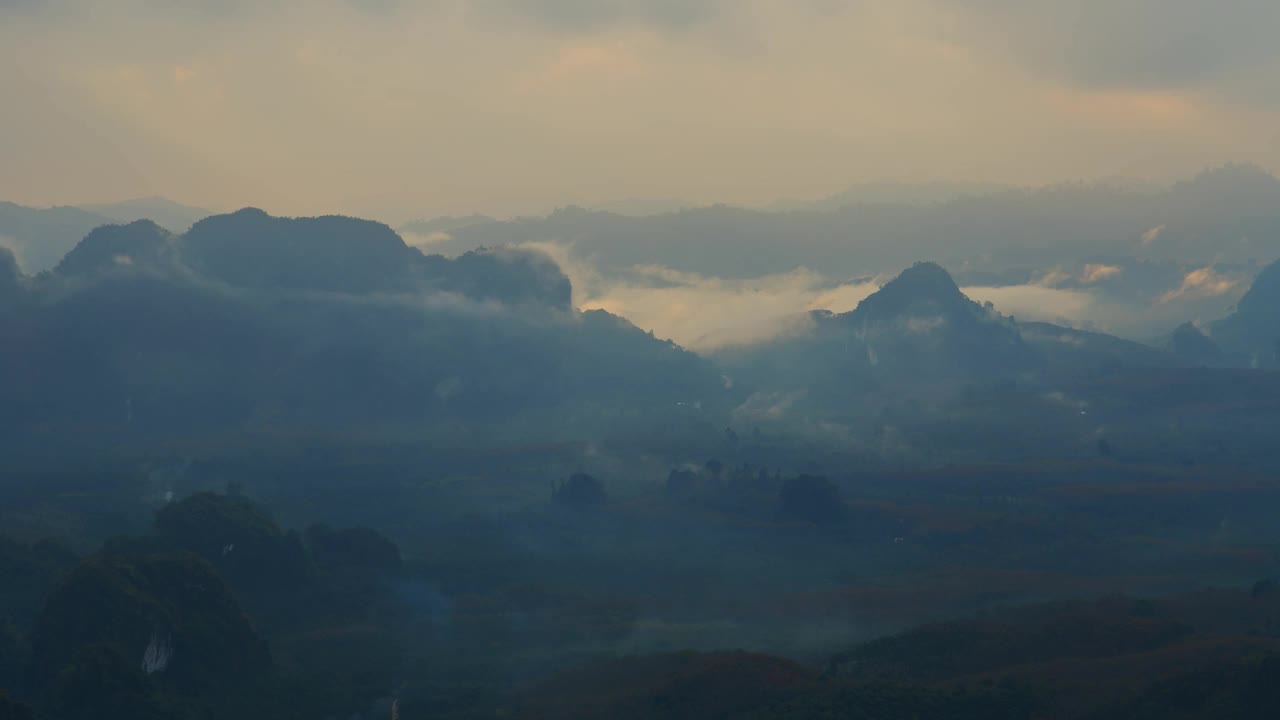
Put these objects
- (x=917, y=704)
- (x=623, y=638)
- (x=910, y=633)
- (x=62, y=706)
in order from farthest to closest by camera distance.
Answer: (x=623, y=638), (x=910, y=633), (x=62, y=706), (x=917, y=704)

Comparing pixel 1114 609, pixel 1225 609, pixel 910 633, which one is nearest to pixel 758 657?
pixel 910 633

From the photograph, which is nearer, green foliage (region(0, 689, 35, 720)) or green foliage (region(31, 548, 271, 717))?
green foliage (region(0, 689, 35, 720))

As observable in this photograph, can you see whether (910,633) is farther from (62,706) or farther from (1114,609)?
(62,706)

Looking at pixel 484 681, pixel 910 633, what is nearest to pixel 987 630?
pixel 910 633

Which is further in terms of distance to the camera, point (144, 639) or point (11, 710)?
point (144, 639)

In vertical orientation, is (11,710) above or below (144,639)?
below

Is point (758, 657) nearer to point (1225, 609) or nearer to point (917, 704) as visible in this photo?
point (917, 704)

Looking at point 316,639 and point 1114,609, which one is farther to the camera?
point 316,639

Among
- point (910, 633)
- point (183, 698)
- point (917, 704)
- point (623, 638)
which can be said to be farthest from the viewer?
point (623, 638)

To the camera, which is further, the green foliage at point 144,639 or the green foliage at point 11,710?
the green foliage at point 144,639
